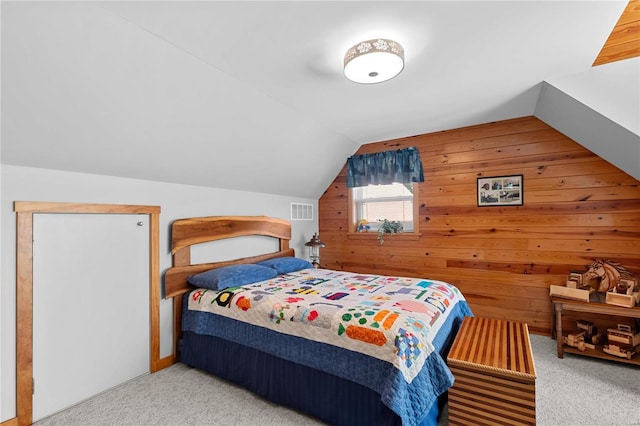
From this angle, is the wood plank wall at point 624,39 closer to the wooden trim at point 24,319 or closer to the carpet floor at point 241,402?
the carpet floor at point 241,402

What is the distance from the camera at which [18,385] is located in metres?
1.85

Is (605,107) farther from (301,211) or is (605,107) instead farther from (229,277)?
(301,211)

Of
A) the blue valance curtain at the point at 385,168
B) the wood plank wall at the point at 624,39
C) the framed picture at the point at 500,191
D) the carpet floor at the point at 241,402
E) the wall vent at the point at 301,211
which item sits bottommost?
the carpet floor at the point at 241,402

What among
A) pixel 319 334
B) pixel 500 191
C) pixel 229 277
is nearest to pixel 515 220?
pixel 500 191

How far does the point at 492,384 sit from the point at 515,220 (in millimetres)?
2249

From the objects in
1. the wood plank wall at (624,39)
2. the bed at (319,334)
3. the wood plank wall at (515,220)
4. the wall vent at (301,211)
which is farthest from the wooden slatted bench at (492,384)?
the wall vent at (301,211)

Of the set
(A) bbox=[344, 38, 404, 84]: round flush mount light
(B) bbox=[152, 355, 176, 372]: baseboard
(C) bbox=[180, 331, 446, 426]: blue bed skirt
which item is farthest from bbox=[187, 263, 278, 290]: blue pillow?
(A) bbox=[344, 38, 404, 84]: round flush mount light

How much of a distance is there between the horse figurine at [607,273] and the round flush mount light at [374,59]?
8.80ft

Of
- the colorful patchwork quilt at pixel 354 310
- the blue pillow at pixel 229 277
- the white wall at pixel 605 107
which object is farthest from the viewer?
the blue pillow at pixel 229 277

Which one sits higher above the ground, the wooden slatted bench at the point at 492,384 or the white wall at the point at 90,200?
the white wall at the point at 90,200

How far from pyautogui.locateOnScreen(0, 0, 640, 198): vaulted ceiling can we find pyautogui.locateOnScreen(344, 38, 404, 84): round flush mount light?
65 millimetres

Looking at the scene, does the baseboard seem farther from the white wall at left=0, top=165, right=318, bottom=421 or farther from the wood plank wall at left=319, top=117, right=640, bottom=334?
the wood plank wall at left=319, top=117, right=640, bottom=334

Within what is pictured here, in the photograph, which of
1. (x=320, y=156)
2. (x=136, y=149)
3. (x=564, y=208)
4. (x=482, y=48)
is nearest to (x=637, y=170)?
(x=564, y=208)

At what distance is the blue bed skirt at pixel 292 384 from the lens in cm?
171
